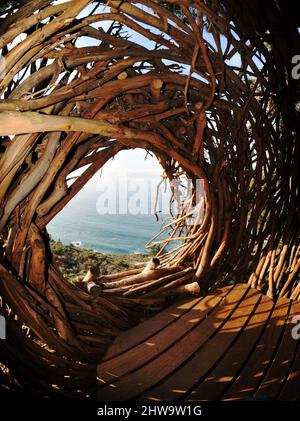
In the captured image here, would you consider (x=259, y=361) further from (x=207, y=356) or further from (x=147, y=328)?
(x=147, y=328)

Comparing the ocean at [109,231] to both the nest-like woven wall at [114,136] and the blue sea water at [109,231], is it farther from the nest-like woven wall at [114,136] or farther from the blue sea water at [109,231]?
the nest-like woven wall at [114,136]

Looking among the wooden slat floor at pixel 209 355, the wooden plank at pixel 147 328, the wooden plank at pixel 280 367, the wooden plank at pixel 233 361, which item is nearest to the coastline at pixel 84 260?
the wooden plank at pixel 147 328

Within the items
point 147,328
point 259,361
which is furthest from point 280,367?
point 147,328

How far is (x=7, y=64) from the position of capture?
0.48m

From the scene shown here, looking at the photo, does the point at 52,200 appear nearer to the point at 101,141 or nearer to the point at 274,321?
the point at 101,141

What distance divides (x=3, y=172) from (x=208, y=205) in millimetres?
822

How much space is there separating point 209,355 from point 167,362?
13 centimetres

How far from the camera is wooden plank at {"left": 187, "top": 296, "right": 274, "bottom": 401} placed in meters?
0.68

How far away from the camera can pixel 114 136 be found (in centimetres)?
68

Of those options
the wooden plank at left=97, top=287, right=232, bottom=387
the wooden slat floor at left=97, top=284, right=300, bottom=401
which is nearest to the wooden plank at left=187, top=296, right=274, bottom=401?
the wooden slat floor at left=97, top=284, right=300, bottom=401

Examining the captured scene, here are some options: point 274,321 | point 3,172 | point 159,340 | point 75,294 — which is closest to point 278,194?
point 274,321

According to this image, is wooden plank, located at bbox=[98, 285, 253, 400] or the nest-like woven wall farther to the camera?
wooden plank, located at bbox=[98, 285, 253, 400]

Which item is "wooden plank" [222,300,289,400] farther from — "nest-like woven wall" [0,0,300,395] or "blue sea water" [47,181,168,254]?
"blue sea water" [47,181,168,254]

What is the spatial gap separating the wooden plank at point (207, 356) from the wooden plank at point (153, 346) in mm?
70
